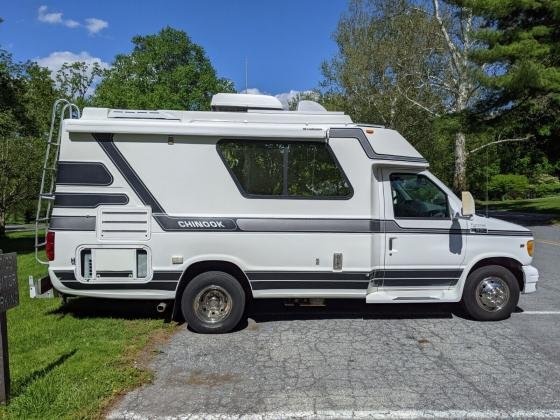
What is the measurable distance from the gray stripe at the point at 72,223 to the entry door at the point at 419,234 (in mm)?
3548

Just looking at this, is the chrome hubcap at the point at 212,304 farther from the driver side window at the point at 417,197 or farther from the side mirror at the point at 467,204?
the side mirror at the point at 467,204

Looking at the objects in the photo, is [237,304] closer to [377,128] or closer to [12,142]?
[377,128]

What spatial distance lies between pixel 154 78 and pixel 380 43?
16067 mm

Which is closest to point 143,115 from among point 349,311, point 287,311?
point 287,311

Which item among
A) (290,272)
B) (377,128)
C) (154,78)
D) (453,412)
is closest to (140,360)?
(290,272)

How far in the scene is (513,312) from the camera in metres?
6.75

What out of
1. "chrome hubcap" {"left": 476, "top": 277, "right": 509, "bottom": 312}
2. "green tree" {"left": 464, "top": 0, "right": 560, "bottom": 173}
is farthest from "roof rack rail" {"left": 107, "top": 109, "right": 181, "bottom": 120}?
"green tree" {"left": 464, "top": 0, "right": 560, "bottom": 173}

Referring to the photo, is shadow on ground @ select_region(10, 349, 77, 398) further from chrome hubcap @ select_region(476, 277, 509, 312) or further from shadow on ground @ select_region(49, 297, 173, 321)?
chrome hubcap @ select_region(476, 277, 509, 312)

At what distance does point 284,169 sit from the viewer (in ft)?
19.0

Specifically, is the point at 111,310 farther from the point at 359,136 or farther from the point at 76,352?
the point at 359,136

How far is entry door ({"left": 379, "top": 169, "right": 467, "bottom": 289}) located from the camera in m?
5.97

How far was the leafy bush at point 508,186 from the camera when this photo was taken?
4378 centimetres

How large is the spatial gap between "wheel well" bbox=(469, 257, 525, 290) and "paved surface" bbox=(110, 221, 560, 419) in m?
0.58

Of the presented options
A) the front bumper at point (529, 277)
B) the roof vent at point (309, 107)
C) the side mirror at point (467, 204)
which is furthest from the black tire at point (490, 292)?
the roof vent at point (309, 107)
